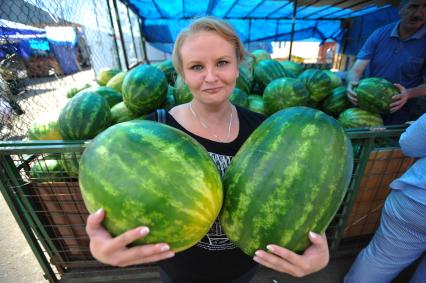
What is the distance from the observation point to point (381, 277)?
2307 mm

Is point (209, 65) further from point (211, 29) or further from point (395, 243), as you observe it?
point (395, 243)

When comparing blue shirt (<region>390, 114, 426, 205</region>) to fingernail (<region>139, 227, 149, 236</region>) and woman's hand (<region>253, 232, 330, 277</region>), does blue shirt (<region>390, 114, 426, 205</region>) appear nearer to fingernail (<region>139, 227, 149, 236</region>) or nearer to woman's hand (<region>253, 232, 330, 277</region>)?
woman's hand (<region>253, 232, 330, 277</region>)

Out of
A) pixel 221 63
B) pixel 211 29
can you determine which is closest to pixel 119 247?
pixel 221 63

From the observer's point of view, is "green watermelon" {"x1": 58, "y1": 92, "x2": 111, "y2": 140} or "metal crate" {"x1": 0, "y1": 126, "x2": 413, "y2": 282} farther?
"green watermelon" {"x1": 58, "y1": 92, "x2": 111, "y2": 140}

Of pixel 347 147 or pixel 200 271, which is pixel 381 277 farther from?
pixel 347 147

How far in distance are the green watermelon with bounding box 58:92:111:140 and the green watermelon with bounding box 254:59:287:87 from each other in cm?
202

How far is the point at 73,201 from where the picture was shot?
2.29 metres

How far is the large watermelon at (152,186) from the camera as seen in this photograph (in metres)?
0.84

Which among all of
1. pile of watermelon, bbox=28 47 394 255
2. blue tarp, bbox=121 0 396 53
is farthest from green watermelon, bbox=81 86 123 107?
blue tarp, bbox=121 0 396 53

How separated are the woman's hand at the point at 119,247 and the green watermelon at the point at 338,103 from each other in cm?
288

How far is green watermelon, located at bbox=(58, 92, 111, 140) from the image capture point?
2.12m

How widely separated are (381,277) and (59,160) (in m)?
3.19

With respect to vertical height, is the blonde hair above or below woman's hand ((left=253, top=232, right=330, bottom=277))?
above

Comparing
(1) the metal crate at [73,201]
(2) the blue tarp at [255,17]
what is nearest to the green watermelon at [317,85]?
(1) the metal crate at [73,201]
